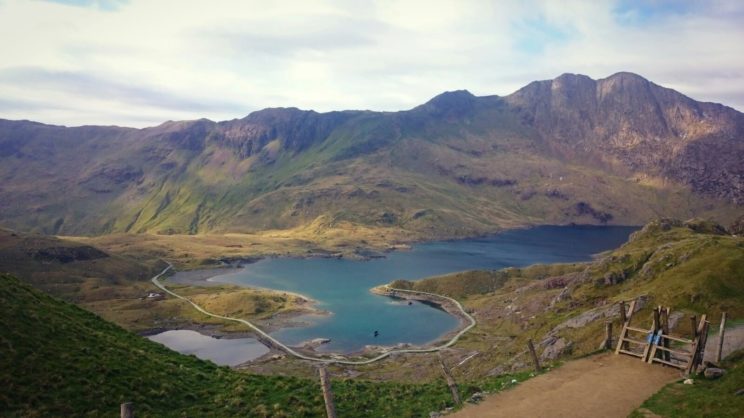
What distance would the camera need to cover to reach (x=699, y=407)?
89.0 feet

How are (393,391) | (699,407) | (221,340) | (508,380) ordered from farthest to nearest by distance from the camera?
1. (221,340)
2. (393,391)
3. (508,380)
4. (699,407)

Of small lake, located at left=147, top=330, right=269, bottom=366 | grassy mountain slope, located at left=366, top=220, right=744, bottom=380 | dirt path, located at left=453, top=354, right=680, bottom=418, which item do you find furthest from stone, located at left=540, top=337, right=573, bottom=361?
small lake, located at left=147, top=330, right=269, bottom=366

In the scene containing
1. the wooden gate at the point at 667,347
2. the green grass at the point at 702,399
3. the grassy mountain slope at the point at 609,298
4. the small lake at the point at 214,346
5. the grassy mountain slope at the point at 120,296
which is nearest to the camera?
the green grass at the point at 702,399

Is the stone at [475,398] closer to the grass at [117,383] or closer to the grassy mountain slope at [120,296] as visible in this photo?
the grass at [117,383]

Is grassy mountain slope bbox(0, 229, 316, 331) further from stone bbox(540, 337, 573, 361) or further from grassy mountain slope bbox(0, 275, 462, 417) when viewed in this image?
grassy mountain slope bbox(0, 275, 462, 417)

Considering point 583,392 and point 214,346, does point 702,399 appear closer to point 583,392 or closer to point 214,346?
point 583,392

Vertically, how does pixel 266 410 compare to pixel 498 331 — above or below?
above

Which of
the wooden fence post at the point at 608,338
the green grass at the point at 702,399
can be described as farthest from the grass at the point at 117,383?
the green grass at the point at 702,399

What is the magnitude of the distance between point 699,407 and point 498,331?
105869 mm

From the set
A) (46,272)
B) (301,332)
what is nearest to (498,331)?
(301,332)

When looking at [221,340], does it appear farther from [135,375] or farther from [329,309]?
[135,375]

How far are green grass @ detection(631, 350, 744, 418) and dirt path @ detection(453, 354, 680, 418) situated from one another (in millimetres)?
1243

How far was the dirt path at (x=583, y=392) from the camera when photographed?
100.0 feet

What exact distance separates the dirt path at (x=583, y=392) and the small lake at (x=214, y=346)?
9467 centimetres
